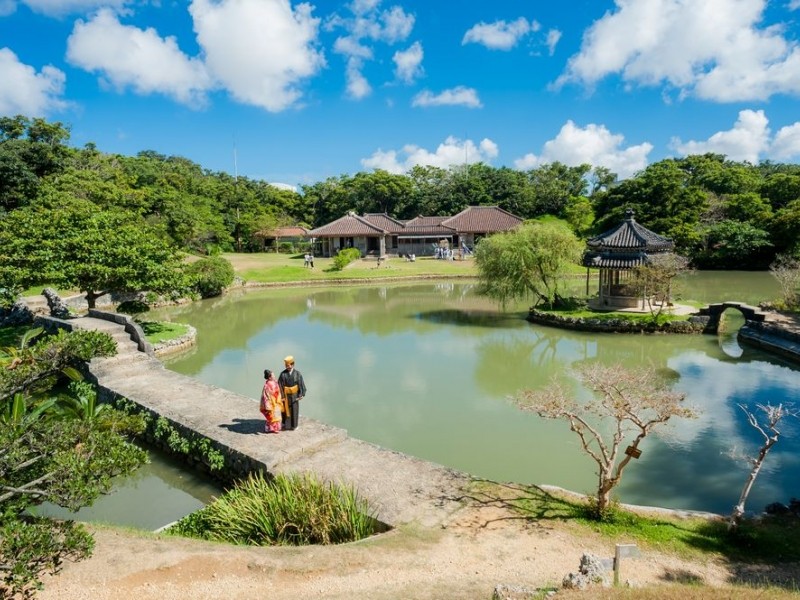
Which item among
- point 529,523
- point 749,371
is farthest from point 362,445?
point 749,371

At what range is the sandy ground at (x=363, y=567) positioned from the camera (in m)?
5.09

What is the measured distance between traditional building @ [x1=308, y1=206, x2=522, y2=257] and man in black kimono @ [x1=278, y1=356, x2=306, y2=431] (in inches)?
1332

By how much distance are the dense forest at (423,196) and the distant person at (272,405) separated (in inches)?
668

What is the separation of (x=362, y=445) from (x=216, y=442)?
2.43 metres

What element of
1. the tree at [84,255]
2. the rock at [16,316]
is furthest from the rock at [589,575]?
the rock at [16,316]

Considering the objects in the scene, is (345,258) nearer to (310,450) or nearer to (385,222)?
(385,222)

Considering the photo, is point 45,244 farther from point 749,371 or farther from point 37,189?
point 749,371

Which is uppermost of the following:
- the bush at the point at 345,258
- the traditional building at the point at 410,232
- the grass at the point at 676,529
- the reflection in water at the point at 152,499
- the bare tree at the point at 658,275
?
the traditional building at the point at 410,232

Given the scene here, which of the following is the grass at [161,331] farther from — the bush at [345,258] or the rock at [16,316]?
the bush at [345,258]

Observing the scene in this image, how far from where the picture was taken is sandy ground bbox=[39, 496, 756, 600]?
5094 mm

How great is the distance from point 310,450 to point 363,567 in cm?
315

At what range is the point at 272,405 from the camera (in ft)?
29.2

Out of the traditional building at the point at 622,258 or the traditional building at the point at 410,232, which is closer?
the traditional building at the point at 622,258

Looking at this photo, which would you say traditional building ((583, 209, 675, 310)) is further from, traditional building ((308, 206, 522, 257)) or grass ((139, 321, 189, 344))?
traditional building ((308, 206, 522, 257))
